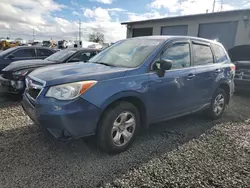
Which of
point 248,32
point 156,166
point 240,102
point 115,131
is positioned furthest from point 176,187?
point 248,32

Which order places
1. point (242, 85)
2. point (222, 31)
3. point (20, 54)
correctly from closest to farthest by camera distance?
point (242, 85) → point (20, 54) → point (222, 31)

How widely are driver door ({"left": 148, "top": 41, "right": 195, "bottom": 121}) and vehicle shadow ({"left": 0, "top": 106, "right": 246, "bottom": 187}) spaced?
0.47 m

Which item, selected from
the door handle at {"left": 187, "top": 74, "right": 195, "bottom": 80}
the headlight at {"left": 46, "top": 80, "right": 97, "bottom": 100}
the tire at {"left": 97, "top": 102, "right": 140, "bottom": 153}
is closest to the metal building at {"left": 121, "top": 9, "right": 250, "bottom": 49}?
the door handle at {"left": 187, "top": 74, "right": 195, "bottom": 80}

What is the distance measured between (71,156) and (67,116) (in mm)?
738

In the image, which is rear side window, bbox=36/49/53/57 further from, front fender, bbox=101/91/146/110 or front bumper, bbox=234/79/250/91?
front bumper, bbox=234/79/250/91

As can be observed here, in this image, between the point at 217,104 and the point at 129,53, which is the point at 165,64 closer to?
the point at 129,53

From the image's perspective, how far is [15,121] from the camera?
4.20m

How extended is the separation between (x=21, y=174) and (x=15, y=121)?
1.97 m

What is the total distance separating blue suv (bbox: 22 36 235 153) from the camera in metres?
2.64

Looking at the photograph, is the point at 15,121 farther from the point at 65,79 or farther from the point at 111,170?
the point at 111,170

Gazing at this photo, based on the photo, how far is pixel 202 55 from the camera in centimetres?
428

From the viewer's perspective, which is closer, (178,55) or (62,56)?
(178,55)

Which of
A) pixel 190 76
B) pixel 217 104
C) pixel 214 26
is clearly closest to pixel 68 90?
pixel 190 76

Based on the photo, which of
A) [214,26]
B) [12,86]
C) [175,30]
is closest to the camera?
[12,86]
